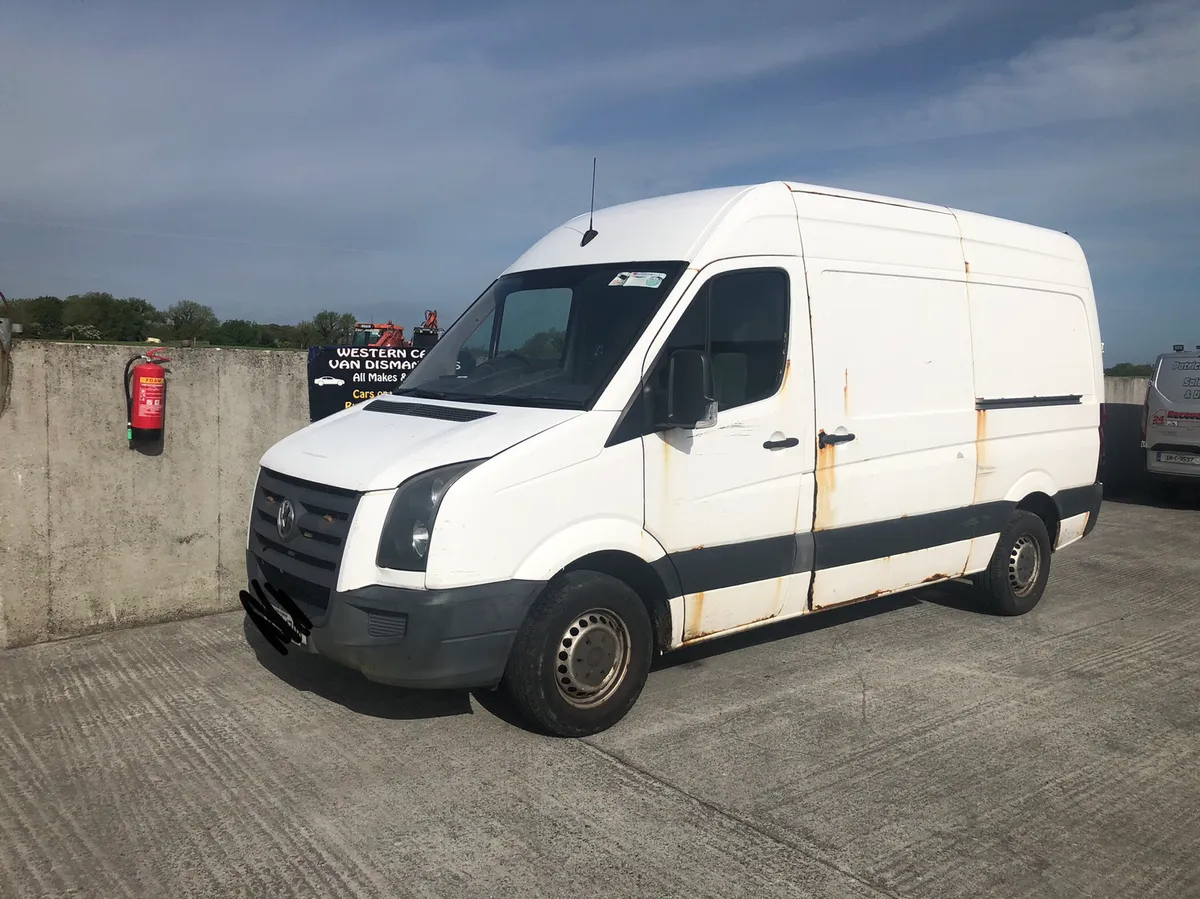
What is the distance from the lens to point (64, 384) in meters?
6.29

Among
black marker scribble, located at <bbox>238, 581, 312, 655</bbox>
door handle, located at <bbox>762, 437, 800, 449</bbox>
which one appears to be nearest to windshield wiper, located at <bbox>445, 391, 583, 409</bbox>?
door handle, located at <bbox>762, 437, 800, 449</bbox>

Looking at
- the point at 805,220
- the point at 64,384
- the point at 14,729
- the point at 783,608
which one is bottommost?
the point at 14,729

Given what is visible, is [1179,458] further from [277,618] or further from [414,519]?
[277,618]

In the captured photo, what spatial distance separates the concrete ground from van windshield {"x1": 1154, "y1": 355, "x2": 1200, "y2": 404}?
22.9 feet

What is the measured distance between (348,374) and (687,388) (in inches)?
149

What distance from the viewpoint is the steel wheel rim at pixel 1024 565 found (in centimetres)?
698

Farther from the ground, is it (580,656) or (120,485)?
(120,485)

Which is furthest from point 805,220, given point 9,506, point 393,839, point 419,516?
point 9,506

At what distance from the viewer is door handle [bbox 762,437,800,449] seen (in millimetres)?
5242

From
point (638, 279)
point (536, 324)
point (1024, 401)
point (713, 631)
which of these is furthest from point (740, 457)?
point (1024, 401)

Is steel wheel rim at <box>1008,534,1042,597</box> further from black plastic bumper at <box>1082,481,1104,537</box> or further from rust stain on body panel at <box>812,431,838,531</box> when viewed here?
rust stain on body panel at <box>812,431,838,531</box>

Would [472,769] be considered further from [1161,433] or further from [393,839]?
[1161,433]

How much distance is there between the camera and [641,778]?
4.34m

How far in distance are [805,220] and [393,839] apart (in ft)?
12.5
